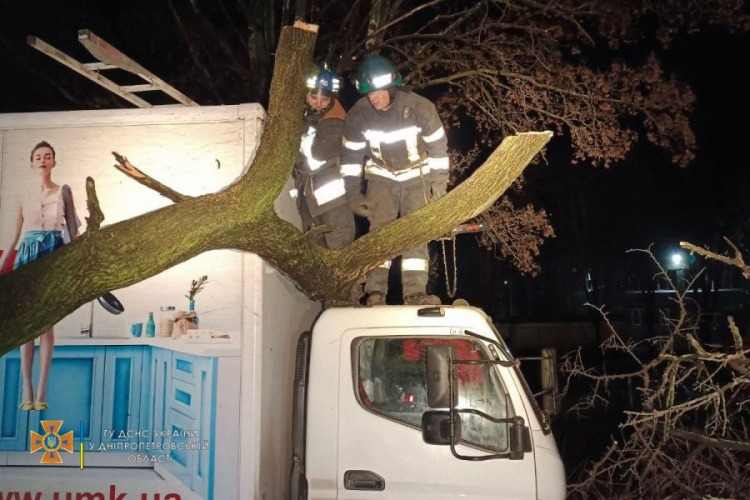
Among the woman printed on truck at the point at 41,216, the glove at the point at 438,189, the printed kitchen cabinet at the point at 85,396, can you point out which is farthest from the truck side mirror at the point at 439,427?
the woman printed on truck at the point at 41,216

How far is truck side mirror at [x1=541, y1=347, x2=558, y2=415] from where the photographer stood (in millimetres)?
3711

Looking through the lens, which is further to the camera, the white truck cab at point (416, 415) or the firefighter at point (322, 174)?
the firefighter at point (322, 174)

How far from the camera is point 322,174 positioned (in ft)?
16.1

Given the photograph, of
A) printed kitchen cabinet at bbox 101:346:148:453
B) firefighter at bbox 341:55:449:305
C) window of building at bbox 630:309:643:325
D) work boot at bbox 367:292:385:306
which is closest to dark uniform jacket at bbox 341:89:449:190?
firefighter at bbox 341:55:449:305

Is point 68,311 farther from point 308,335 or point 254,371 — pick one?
point 308,335

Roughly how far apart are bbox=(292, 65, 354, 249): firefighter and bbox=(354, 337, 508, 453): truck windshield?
48.0 inches

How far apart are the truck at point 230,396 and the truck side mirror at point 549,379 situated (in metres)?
0.10

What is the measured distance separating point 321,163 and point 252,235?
138 centimetres

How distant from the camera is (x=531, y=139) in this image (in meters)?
4.57

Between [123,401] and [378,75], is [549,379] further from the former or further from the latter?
[378,75]

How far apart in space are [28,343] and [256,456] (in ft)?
4.85

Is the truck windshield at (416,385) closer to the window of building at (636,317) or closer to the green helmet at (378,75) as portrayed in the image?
the green helmet at (378,75)

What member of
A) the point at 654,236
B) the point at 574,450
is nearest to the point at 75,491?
the point at 574,450

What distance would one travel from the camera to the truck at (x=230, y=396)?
138 inches
